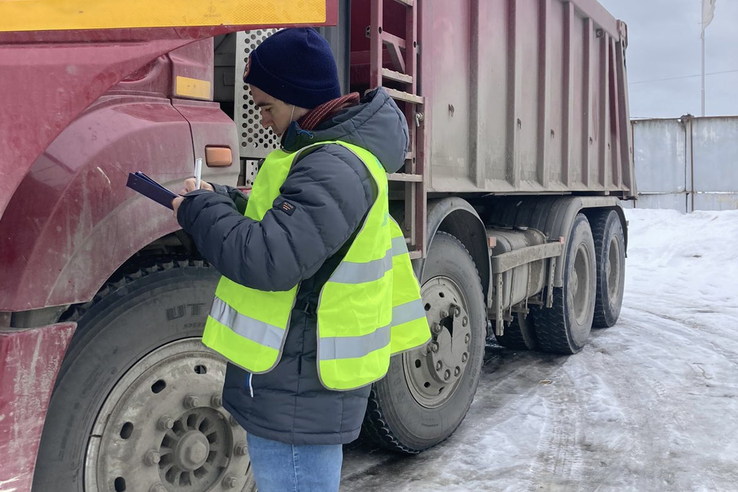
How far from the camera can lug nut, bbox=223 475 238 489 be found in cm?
232

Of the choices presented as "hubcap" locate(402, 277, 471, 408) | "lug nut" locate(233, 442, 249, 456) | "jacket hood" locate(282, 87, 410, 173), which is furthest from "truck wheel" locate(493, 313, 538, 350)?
"jacket hood" locate(282, 87, 410, 173)

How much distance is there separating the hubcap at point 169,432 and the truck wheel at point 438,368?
3.79ft

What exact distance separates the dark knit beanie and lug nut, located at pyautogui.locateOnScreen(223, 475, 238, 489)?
1342mm

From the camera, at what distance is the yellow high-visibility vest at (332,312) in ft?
5.21

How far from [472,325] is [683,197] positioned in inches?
583

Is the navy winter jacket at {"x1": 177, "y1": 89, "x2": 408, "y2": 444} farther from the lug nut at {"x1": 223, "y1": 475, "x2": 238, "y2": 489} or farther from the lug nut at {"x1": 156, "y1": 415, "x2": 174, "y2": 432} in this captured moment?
the lug nut at {"x1": 223, "y1": 475, "x2": 238, "y2": 489}

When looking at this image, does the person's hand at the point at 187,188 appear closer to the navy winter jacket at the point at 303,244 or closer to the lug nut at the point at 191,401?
the navy winter jacket at the point at 303,244

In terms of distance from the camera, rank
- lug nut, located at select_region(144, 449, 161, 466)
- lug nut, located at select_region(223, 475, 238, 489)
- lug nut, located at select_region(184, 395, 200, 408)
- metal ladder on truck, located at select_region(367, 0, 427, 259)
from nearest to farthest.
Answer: lug nut, located at select_region(144, 449, 161, 466) → lug nut, located at select_region(184, 395, 200, 408) → lug nut, located at select_region(223, 475, 238, 489) → metal ladder on truck, located at select_region(367, 0, 427, 259)

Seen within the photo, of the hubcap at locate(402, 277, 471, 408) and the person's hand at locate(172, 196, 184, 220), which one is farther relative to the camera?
the hubcap at locate(402, 277, 471, 408)

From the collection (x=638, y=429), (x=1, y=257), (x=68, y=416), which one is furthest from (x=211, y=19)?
(x=638, y=429)

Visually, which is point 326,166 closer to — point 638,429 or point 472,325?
point 472,325

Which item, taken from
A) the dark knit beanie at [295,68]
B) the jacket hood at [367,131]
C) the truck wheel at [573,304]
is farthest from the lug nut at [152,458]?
the truck wheel at [573,304]

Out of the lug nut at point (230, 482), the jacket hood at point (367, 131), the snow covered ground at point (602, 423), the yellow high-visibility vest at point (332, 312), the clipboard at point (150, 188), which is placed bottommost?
the snow covered ground at point (602, 423)

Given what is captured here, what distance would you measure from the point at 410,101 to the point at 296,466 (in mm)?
2045
